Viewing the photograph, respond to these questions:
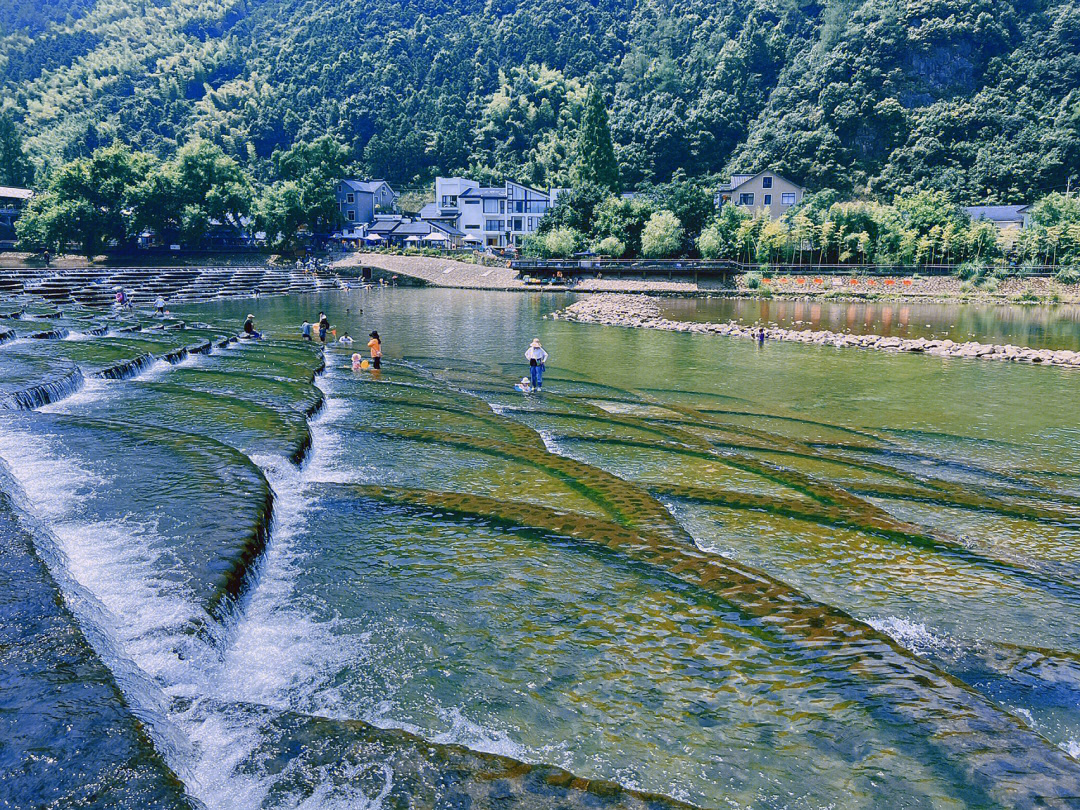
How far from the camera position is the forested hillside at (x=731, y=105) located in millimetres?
122938

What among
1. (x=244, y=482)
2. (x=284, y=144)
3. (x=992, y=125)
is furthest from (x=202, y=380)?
(x=284, y=144)

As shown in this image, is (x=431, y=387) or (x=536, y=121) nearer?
(x=431, y=387)

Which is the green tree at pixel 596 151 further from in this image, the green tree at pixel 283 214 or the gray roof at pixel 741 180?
the green tree at pixel 283 214

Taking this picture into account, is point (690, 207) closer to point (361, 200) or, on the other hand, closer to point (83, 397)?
point (361, 200)

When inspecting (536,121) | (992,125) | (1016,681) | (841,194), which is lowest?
(1016,681)

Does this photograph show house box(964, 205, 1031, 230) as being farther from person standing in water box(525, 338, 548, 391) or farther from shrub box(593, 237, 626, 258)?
person standing in water box(525, 338, 548, 391)

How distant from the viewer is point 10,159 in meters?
127

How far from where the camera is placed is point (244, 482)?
15.5 m

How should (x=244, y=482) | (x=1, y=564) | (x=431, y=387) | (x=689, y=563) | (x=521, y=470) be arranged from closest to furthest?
(x=1, y=564) → (x=689, y=563) → (x=244, y=482) → (x=521, y=470) → (x=431, y=387)

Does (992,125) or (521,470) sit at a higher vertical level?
(992,125)

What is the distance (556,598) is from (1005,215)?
4644 inches

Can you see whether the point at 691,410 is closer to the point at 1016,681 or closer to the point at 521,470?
the point at 521,470

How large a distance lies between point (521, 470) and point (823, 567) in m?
7.85

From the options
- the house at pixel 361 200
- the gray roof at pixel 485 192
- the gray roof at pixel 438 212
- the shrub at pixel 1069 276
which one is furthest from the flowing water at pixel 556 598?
the house at pixel 361 200
